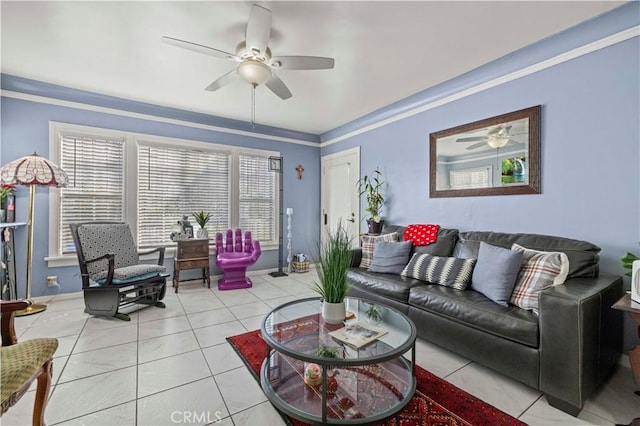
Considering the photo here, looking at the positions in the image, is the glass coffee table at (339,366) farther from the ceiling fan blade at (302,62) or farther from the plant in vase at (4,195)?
the plant in vase at (4,195)

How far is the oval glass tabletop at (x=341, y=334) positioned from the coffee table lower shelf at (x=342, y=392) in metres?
0.09

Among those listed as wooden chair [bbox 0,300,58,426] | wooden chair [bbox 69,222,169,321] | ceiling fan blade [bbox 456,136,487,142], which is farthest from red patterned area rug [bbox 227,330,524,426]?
ceiling fan blade [bbox 456,136,487,142]

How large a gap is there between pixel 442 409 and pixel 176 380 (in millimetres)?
1635

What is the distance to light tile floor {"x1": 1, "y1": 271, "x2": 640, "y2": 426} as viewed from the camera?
1.53 metres

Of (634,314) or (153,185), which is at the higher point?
(153,185)

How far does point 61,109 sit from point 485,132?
4.90 meters

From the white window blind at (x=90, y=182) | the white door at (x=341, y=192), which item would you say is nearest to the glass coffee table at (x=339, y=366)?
the white door at (x=341, y=192)

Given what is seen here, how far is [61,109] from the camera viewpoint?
3.45m

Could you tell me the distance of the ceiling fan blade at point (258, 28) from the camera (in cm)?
194

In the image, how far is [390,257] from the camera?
2990 millimetres

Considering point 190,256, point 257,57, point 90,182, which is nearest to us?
Answer: point 257,57

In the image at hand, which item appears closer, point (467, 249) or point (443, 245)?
point (467, 249)

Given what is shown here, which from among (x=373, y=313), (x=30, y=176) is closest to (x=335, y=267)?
(x=373, y=313)

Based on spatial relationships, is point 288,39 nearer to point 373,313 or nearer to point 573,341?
point 373,313
